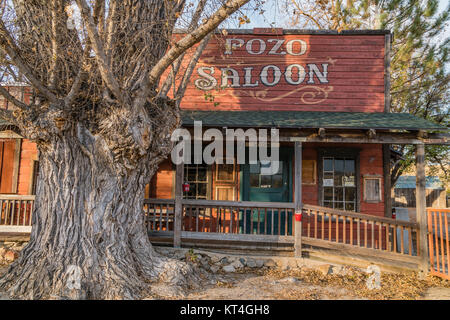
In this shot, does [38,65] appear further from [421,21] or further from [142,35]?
[421,21]

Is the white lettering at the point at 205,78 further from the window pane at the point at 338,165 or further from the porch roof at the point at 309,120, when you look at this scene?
the window pane at the point at 338,165

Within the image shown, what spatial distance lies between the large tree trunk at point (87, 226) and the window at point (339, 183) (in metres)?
4.76

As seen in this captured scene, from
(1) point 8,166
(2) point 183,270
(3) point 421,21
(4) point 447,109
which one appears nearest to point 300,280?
(2) point 183,270

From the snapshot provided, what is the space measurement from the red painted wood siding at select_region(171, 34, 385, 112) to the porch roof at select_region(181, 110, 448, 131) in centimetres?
53

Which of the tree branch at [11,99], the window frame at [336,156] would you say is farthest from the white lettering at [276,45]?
the tree branch at [11,99]

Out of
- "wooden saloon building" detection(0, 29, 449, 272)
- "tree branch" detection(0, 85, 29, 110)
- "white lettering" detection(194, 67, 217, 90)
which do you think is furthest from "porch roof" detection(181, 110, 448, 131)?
"tree branch" detection(0, 85, 29, 110)

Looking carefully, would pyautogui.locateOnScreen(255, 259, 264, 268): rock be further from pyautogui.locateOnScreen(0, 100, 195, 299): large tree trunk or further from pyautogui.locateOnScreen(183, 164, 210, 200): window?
pyautogui.locateOnScreen(183, 164, 210, 200): window

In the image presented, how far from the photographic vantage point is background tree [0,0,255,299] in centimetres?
460

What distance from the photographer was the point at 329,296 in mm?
5145

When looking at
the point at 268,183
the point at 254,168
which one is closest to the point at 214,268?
the point at 268,183

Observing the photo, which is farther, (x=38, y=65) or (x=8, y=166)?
(x=8, y=166)

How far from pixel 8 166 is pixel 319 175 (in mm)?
8869

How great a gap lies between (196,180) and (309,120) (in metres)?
3.46
